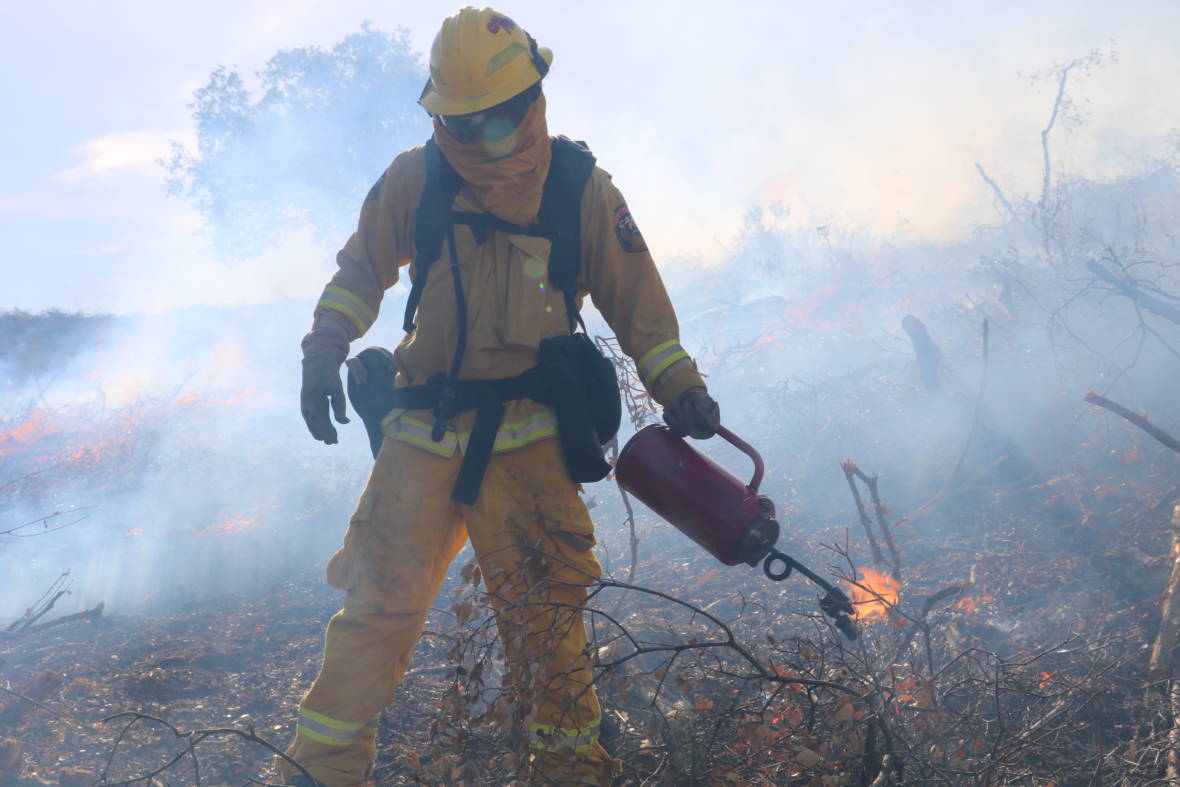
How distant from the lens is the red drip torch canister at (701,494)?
229 cm

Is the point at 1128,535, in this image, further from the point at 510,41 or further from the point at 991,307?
the point at 510,41

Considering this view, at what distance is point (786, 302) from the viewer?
42.9ft

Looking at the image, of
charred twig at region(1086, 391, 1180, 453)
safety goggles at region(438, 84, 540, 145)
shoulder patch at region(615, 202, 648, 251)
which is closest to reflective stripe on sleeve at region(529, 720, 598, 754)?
shoulder patch at region(615, 202, 648, 251)

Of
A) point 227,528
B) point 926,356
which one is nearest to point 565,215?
point 227,528

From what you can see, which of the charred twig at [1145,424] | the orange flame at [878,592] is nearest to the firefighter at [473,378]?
the orange flame at [878,592]

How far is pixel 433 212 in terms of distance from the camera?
2.47 metres

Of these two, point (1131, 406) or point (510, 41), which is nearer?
point (510, 41)

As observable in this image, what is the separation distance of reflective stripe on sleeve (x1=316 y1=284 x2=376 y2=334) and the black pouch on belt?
2.05 ft

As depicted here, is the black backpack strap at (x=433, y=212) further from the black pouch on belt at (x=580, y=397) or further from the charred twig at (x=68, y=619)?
the charred twig at (x=68, y=619)

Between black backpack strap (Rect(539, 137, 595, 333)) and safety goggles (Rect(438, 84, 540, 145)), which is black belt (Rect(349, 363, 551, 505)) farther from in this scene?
safety goggles (Rect(438, 84, 540, 145))

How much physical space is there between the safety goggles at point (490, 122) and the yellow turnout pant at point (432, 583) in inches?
38.6

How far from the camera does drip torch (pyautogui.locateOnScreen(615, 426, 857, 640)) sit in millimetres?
2295

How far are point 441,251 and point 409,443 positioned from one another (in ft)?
2.10

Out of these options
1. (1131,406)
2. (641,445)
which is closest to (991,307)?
(1131,406)
